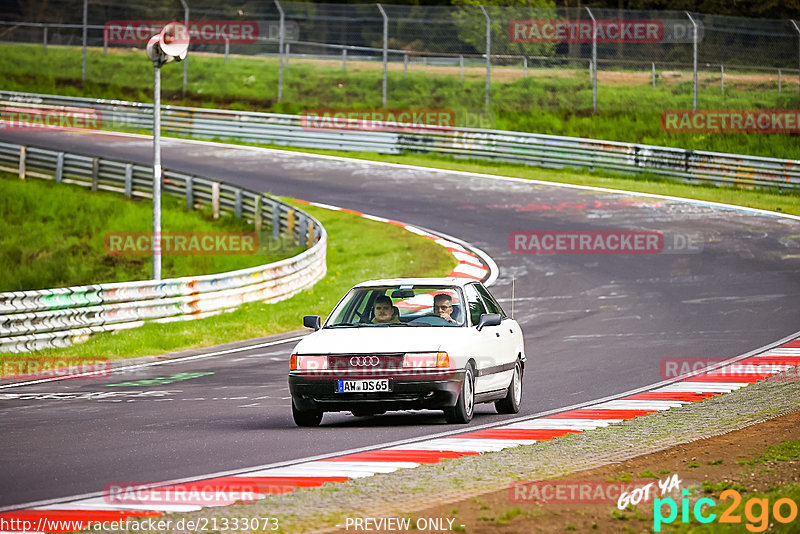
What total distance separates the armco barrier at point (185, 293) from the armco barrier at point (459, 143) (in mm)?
9166

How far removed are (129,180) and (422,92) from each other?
11408mm

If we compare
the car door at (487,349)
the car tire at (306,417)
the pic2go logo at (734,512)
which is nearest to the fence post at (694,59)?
the car door at (487,349)

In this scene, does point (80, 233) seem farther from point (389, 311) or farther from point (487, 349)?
point (487, 349)

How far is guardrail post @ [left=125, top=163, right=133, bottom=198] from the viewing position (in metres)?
35.0

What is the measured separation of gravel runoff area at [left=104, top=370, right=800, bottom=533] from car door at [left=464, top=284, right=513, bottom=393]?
1.28 m

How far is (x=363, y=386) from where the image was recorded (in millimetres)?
10820

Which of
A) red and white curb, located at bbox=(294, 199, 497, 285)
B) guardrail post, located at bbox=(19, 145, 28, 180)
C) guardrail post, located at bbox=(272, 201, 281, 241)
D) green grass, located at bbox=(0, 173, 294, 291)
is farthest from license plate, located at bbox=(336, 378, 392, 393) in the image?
guardrail post, located at bbox=(19, 145, 28, 180)

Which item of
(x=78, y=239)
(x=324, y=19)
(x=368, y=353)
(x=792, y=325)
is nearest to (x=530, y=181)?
(x=324, y=19)

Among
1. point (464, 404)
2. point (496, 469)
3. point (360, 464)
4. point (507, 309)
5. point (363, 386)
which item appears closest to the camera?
point (496, 469)

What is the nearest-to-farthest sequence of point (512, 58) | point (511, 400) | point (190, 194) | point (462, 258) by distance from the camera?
A: point (511, 400)
point (462, 258)
point (190, 194)
point (512, 58)

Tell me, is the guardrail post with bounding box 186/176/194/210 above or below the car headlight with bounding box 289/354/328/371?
below

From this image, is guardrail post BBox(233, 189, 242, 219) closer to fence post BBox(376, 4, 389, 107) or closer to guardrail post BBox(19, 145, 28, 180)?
fence post BBox(376, 4, 389, 107)

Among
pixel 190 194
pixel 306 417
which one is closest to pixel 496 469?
pixel 306 417

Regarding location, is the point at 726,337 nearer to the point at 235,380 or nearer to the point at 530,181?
the point at 235,380
